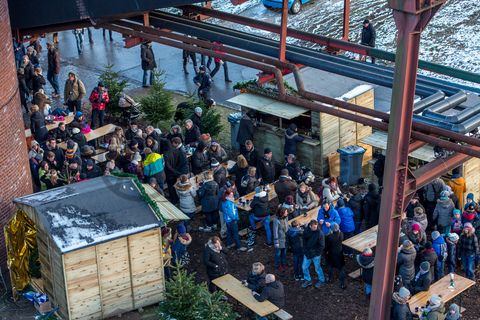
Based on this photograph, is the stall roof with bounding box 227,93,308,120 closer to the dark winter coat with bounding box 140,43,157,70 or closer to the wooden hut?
the dark winter coat with bounding box 140,43,157,70

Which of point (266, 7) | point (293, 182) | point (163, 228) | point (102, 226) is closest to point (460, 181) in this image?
point (293, 182)

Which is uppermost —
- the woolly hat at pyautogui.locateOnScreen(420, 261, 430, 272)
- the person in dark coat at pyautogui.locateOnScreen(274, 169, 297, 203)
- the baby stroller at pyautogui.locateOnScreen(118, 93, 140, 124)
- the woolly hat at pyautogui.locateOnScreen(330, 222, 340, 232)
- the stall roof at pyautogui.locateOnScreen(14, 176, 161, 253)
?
the stall roof at pyautogui.locateOnScreen(14, 176, 161, 253)

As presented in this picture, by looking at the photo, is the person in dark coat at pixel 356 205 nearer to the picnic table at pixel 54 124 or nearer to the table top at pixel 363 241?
the table top at pixel 363 241

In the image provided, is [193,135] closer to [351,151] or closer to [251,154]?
[251,154]

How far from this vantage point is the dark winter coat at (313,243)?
18188mm

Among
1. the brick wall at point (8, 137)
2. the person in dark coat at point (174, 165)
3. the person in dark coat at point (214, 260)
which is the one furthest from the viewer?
the person in dark coat at point (174, 165)

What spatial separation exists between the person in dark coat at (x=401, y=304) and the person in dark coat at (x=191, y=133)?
8396 mm

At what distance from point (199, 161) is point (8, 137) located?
4895 millimetres

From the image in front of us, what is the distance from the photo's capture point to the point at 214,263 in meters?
18.1

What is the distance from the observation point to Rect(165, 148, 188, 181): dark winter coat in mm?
22188

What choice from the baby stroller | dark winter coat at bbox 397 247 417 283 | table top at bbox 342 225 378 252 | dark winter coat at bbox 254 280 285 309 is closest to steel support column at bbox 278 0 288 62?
table top at bbox 342 225 378 252

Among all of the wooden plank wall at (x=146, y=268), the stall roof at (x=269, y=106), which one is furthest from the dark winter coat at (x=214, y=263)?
the stall roof at (x=269, y=106)

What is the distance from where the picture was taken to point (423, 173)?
52.3 feet

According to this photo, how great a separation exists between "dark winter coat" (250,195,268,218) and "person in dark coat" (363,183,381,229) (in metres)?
2.12
